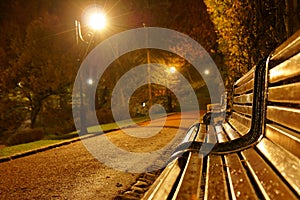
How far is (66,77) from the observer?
1705 cm

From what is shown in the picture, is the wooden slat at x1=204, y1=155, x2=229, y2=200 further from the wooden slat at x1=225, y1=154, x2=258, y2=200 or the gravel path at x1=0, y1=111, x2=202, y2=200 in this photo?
the gravel path at x1=0, y1=111, x2=202, y2=200

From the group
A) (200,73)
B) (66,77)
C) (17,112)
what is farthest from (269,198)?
(200,73)

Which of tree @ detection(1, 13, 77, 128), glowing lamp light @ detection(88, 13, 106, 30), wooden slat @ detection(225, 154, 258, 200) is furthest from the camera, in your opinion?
tree @ detection(1, 13, 77, 128)

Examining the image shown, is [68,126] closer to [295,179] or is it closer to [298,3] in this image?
[298,3]

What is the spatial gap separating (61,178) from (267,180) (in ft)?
11.2

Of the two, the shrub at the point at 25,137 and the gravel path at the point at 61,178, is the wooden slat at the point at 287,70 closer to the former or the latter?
the gravel path at the point at 61,178

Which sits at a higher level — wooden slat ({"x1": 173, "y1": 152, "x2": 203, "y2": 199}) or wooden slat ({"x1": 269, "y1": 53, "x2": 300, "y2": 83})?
wooden slat ({"x1": 269, "y1": 53, "x2": 300, "y2": 83})

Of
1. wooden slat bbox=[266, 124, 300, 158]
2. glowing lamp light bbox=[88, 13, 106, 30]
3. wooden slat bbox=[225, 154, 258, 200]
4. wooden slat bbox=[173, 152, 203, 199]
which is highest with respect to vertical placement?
glowing lamp light bbox=[88, 13, 106, 30]

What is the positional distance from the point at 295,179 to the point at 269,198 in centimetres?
17

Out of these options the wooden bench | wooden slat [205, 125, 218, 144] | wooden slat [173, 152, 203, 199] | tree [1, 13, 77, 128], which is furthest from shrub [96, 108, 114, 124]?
wooden slat [173, 152, 203, 199]

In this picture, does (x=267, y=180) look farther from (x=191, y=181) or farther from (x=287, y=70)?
(x=287, y=70)

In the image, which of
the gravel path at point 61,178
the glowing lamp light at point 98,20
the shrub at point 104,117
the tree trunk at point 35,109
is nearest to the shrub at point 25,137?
the shrub at point 104,117

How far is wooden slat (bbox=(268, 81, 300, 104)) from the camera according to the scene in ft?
4.58

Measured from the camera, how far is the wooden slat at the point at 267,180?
119 cm
